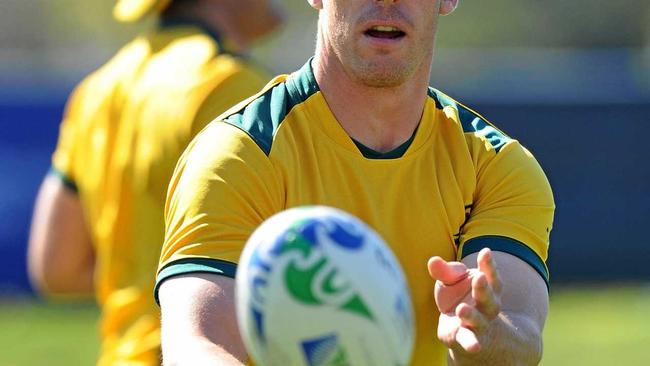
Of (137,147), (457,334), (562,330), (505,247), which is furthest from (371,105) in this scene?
(562,330)

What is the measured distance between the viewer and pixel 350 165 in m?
4.06

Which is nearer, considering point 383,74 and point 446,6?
point 383,74

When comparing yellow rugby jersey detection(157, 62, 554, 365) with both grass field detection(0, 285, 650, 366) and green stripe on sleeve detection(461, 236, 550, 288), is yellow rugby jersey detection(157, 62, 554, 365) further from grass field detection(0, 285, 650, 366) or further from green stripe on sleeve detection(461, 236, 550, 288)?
grass field detection(0, 285, 650, 366)

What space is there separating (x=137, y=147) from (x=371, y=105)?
1.64 metres

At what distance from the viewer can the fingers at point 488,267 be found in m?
3.37

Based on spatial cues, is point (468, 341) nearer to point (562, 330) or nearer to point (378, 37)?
point (378, 37)

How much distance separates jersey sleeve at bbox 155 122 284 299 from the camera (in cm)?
369

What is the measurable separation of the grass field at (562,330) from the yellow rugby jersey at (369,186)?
613 centimetres

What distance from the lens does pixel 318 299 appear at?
9.72 feet

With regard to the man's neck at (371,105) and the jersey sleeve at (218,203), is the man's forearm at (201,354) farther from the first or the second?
the man's neck at (371,105)

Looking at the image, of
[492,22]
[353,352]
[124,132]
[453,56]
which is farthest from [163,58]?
[492,22]

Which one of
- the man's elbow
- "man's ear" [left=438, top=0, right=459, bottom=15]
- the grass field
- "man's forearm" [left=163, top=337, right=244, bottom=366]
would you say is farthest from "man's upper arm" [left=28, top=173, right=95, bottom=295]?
the grass field

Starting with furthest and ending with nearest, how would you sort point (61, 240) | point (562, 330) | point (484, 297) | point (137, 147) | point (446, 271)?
point (562, 330) < point (61, 240) < point (137, 147) < point (446, 271) < point (484, 297)

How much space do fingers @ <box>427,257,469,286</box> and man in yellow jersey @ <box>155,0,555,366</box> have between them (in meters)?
0.06
